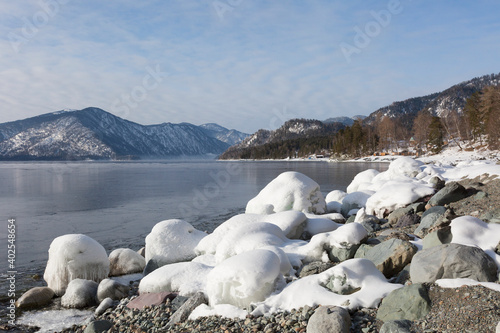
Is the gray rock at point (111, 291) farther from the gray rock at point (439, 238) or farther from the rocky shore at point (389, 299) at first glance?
the gray rock at point (439, 238)

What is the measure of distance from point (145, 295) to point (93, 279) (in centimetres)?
323

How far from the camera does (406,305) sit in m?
5.77

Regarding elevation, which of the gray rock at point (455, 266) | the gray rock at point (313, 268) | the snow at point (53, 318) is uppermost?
the gray rock at point (455, 266)

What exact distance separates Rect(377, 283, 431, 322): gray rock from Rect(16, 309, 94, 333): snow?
23.7 ft

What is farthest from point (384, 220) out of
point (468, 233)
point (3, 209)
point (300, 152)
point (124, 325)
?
point (300, 152)

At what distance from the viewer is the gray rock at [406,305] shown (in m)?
5.64

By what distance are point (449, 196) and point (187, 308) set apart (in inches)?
458

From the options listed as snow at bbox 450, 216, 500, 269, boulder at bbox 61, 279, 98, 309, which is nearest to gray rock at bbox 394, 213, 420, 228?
snow at bbox 450, 216, 500, 269

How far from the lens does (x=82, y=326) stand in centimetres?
829

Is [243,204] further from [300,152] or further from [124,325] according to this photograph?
[300,152]

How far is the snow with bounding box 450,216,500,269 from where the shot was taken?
24.7 feet

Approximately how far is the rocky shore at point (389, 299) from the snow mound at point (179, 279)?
15.8 inches

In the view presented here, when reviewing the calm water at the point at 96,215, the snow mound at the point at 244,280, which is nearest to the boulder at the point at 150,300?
the snow mound at the point at 244,280

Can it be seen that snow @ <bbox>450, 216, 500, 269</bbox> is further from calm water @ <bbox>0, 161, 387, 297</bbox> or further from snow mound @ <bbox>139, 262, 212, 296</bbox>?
calm water @ <bbox>0, 161, 387, 297</bbox>
